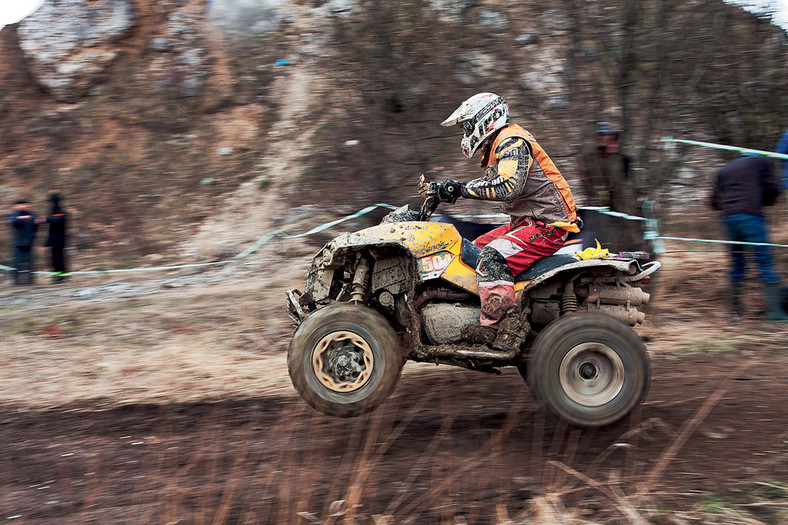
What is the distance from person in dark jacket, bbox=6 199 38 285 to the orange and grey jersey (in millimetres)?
11930

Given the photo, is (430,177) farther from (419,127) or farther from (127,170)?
(127,170)

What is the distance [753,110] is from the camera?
11.9 meters

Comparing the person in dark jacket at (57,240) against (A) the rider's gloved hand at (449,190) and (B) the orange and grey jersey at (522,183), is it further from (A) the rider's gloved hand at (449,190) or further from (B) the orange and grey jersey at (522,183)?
(B) the orange and grey jersey at (522,183)

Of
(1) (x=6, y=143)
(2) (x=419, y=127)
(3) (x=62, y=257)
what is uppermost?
(2) (x=419, y=127)

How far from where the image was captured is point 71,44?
21.1 m

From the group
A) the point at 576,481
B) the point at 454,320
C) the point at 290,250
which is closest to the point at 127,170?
the point at 290,250

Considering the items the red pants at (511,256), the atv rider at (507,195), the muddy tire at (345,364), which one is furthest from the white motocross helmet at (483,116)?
the muddy tire at (345,364)

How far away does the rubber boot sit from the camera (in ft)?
28.8

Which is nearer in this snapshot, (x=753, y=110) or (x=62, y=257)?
(x=753, y=110)

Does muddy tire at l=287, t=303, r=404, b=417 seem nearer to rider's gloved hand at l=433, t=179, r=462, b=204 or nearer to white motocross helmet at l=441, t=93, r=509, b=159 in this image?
rider's gloved hand at l=433, t=179, r=462, b=204

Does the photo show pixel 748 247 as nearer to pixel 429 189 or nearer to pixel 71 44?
pixel 429 189

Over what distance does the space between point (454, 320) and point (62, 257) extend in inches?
457

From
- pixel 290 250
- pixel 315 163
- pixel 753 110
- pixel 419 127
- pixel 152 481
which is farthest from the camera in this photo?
pixel 315 163

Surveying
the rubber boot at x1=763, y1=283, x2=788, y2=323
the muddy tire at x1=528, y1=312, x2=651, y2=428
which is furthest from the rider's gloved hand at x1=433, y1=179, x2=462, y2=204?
the rubber boot at x1=763, y1=283, x2=788, y2=323
